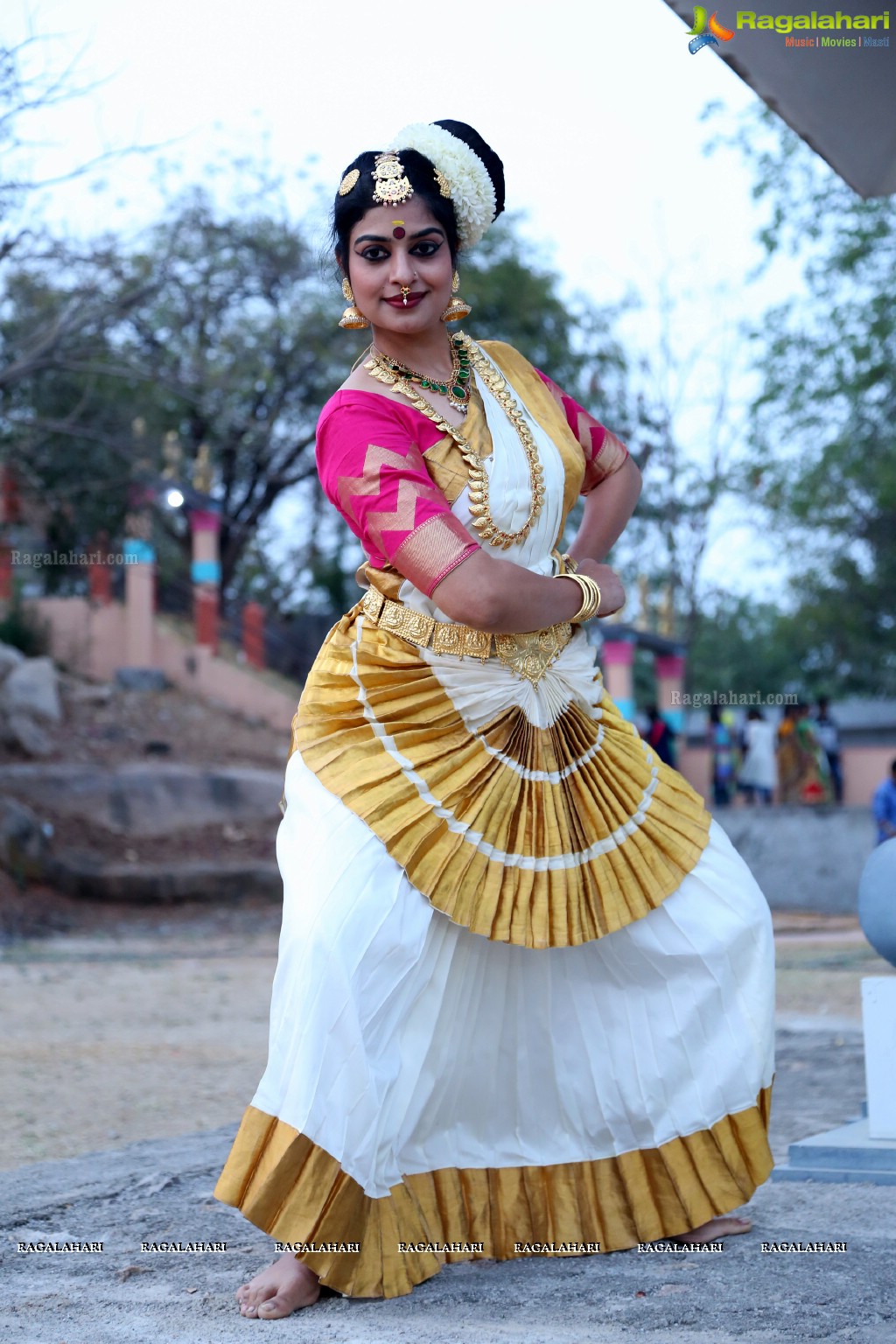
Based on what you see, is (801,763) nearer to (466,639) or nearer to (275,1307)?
(466,639)

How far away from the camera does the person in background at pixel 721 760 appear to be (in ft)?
63.8

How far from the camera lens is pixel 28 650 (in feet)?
60.6

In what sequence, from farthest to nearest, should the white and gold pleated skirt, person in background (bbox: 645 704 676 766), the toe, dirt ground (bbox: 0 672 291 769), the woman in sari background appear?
the woman in sari background, dirt ground (bbox: 0 672 291 769), person in background (bbox: 645 704 676 766), the white and gold pleated skirt, the toe

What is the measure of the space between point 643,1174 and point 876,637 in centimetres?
2258

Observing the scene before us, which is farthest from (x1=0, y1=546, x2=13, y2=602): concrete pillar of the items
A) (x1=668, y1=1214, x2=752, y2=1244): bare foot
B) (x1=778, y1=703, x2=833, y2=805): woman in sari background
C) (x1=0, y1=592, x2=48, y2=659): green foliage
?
(x1=668, y1=1214, x2=752, y2=1244): bare foot

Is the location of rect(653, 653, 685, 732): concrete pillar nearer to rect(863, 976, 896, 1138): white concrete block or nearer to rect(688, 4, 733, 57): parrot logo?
rect(863, 976, 896, 1138): white concrete block

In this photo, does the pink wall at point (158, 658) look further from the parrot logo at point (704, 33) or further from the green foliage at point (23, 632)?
the parrot logo at point (704, 33)

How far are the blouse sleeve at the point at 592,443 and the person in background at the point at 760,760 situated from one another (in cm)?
1503

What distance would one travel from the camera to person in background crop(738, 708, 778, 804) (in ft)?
59.2

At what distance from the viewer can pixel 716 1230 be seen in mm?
2910

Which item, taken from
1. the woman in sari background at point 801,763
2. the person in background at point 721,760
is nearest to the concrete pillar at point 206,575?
the person in background at point 721,760

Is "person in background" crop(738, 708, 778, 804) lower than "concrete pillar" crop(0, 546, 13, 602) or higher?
lower

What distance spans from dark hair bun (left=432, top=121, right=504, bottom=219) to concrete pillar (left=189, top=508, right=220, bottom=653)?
17024 millimetres

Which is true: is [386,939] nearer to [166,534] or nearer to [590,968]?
[590,968]
